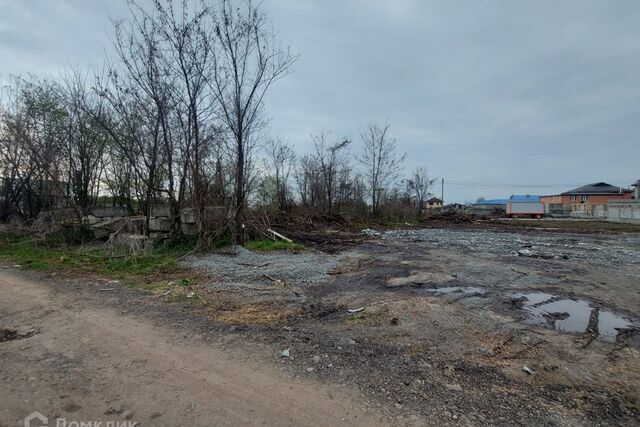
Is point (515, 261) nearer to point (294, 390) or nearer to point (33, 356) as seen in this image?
point (294, 390)

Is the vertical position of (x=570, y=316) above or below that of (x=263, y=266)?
below

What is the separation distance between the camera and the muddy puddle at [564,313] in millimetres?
4547

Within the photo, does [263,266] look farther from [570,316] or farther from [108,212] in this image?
[108,212]

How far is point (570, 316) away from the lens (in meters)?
5.07

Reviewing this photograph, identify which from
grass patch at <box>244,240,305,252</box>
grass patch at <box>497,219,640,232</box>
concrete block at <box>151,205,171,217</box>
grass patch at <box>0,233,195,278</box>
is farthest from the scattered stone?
grass patch at <box>497,219,640,232</box>

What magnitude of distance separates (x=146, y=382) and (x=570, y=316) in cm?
562

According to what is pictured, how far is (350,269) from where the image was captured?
8.37 m

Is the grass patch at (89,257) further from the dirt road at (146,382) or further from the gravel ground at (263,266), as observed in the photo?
the dirt road at (146,382)

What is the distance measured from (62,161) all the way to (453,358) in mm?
17686

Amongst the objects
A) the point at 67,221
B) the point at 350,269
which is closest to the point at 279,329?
the point at 350,269

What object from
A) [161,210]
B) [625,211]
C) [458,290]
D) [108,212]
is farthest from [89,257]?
[625,211]

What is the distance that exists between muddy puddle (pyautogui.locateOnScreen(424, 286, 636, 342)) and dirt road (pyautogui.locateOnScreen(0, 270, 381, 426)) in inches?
140

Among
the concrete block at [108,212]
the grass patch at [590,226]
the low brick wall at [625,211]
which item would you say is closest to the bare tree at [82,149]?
the concrete block at [108,212]

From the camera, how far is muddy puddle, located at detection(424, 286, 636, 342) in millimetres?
4547
